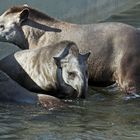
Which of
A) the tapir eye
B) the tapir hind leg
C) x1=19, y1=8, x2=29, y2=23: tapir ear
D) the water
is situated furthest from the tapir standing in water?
x1=19, y1=8, x2=29, y2=23: tapir ear

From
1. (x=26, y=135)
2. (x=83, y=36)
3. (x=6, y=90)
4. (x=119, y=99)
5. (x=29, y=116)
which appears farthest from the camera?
(x=83, y=36)

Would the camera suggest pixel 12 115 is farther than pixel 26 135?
Yes

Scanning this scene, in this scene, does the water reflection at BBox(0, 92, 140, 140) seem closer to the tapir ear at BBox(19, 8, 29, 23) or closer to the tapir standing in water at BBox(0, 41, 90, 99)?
the tapir standing in water at BBox(0, 41, 90, 99)

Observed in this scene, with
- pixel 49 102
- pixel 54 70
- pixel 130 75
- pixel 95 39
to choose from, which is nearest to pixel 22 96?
pixel 49 102

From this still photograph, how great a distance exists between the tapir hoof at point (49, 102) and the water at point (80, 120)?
10cm

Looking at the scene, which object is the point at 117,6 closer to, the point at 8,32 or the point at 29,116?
the point at 8,32

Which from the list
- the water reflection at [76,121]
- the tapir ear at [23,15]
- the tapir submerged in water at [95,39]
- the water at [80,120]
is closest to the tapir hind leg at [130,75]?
the tapir submerged in water at [95,39]

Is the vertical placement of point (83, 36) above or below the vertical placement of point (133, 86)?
above

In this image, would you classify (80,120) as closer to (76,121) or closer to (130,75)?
(76,121)

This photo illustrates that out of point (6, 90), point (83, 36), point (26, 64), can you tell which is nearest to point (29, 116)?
point (6, 90)

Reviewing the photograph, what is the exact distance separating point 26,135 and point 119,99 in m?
2.54

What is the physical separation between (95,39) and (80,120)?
247 cm

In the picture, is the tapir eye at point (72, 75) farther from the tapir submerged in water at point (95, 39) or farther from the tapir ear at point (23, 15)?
the tapir ear at point (23, 15)

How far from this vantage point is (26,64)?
380 inches
